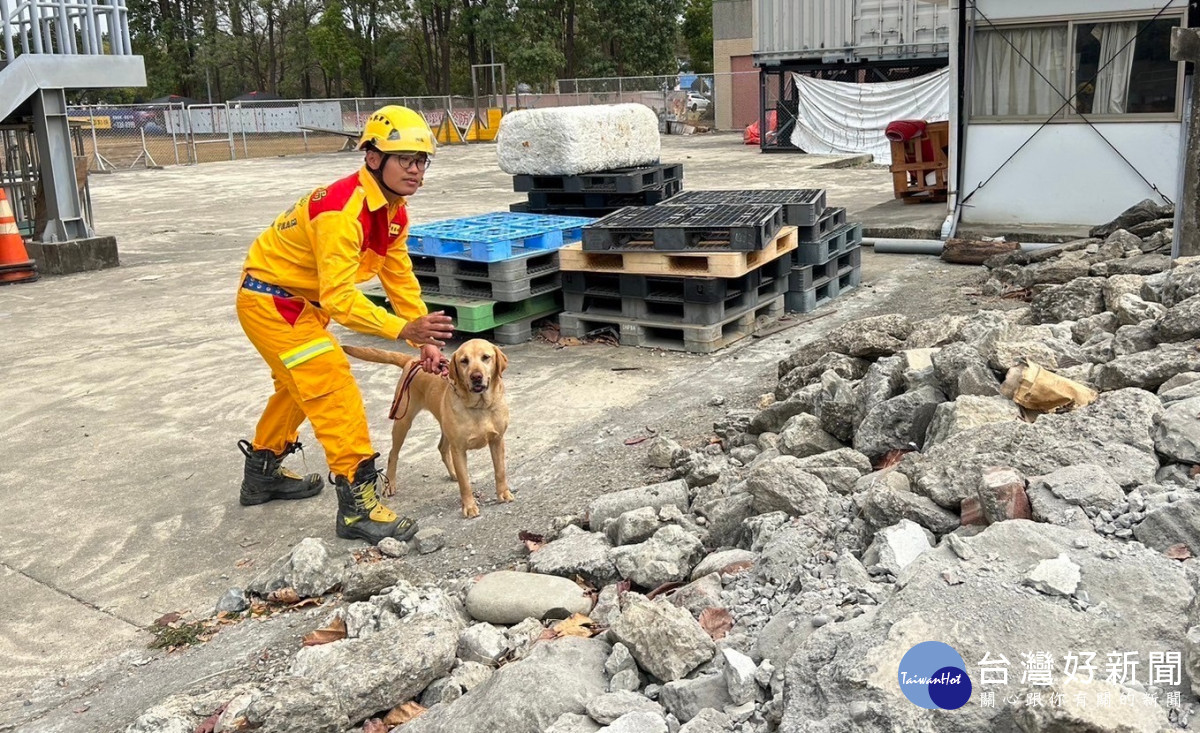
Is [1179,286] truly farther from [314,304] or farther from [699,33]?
[699,33]

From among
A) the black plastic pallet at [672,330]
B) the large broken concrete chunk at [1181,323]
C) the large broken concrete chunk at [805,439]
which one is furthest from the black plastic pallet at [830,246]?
the large broken concrete chunk at [1181,323]

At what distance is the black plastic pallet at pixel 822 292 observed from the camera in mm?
9000

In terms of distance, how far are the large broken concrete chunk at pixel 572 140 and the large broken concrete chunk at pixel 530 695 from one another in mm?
6980

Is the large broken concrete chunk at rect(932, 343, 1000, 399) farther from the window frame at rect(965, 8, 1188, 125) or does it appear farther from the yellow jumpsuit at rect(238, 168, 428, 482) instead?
the window frame at rect(965, 8, 1188, 125)

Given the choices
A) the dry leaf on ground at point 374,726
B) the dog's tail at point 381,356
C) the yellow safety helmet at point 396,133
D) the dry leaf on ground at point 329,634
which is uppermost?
the yellow safety helmet at point 396,133

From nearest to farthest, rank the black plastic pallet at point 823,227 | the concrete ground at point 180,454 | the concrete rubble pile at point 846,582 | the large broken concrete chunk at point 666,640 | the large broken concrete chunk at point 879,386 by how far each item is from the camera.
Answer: the concrete rubble pile at point 846,582, the large broken concrete chunk at point 666,640, the concrete ground at point 180,454, the large broken concrete chunk at point 879,386, the black plastic pallet at point 823,227

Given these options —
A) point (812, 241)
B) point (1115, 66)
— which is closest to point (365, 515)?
point (812, 241)

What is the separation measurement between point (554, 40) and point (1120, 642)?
46.6 metres

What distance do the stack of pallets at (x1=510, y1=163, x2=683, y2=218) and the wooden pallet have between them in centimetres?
164

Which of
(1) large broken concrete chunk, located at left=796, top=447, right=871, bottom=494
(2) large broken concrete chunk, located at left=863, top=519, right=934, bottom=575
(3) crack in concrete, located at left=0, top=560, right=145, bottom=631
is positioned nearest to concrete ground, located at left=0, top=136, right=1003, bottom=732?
(3) crack in concrete, located at left=0, top=560, right=145, bottom=631

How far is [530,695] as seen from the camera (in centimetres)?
303

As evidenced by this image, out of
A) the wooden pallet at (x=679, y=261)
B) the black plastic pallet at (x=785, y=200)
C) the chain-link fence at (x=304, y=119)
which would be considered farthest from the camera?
the chain-link fence at (x=304, y=119)

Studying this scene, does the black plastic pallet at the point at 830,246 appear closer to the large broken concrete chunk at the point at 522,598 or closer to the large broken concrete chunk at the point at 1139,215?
the large broken concrete chunk at the point at 1139,215

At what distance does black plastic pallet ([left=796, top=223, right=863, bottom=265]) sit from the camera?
353 inches
